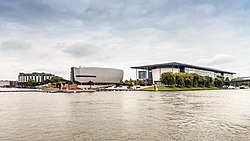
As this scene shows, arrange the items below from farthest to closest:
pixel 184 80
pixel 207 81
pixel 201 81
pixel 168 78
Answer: pixel 207 81 < pixel 201 81 < pixel 184 80 < pixel 168 78

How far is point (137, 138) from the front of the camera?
16.0 m

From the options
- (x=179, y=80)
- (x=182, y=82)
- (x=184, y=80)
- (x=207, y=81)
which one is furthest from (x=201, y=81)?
(x=179, y=80)

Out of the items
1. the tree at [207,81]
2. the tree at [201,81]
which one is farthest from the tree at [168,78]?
the tree at [207,81]

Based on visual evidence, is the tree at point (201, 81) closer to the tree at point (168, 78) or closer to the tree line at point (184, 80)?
the tree line at point (184, 80)

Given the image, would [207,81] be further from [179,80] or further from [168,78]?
[168,78]

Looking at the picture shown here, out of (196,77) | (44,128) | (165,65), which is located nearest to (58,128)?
(44,128)

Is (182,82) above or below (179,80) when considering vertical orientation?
below

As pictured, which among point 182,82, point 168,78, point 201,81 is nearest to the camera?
point 168,78

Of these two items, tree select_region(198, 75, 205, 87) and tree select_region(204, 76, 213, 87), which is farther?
tree select_region(204, 76, 213, 87)

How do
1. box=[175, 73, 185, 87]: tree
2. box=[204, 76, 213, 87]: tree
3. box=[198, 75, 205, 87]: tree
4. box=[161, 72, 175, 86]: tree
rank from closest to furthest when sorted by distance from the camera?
box=[161, 72, 175, 86]: tree, box=[175, 73, 185, 87]: tree, box=[198, 75, 205, 87]: tree, box=[204, 76, 213, 87]: tree

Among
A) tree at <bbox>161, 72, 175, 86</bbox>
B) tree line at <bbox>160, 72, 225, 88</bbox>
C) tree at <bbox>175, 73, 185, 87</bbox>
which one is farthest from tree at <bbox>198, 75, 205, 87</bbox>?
tree at <bbox>161, 72, 175, 86</bbox>

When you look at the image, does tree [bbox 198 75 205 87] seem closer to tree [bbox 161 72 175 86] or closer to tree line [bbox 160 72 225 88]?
tree line [bbox 160 72 225 88]

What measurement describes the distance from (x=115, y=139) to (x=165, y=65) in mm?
160892

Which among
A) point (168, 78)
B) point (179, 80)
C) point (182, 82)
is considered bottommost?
point (182, 82)
